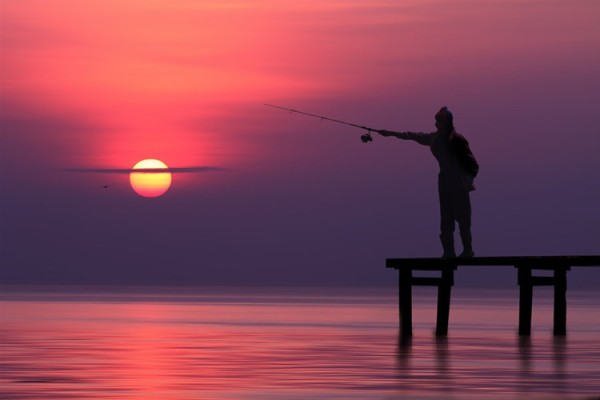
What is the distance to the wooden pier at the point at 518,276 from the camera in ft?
98.4

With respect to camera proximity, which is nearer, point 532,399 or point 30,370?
point 532,399

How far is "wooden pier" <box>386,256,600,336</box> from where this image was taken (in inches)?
1181

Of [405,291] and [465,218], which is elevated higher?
[465,218]

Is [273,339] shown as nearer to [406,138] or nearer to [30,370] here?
[406,138]

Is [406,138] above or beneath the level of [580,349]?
above

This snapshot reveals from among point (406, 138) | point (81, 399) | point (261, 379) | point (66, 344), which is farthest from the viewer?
point (66, 344)

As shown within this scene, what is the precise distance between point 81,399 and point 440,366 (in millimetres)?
7698

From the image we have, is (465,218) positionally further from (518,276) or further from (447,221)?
(518,276)

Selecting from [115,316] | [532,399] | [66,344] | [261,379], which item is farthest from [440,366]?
[115,316]

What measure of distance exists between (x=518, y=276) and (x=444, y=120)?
461cm

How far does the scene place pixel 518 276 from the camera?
31.4 m

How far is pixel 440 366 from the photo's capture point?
24891mm

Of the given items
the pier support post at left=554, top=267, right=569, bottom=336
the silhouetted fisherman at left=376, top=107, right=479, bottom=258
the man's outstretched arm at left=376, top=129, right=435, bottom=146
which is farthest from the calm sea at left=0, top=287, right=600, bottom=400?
the man's outstretched arm at left=376, top=129, right=435, bottom=146

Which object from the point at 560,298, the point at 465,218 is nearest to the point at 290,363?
the point at 465,218
